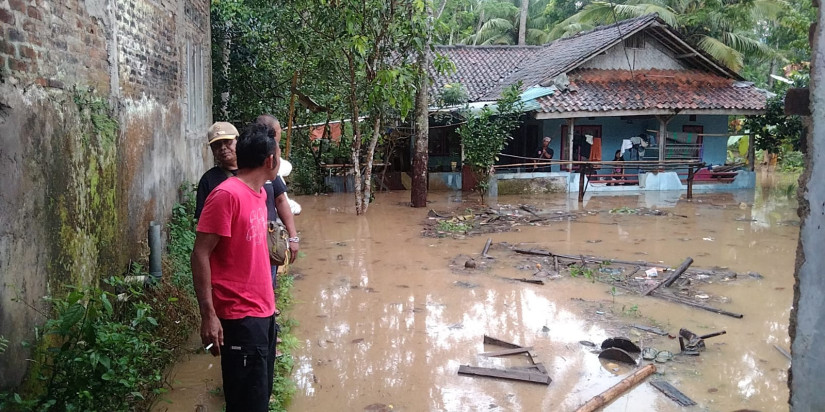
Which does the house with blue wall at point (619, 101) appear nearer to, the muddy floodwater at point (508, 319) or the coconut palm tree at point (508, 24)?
the muddy floodwater at point (508, 319)

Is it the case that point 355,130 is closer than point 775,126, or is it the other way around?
point 355,130

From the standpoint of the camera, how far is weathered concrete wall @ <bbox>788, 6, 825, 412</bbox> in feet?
8.45

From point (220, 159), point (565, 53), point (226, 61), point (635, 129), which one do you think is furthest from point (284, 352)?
point (565, 53)

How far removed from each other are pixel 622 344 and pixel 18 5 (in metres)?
4.84

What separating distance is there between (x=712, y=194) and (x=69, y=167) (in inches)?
652

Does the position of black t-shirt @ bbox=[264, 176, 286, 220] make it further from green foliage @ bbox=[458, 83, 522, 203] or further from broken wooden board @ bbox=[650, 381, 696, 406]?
green foliage @ bbox=[458, 83, 522, 203]

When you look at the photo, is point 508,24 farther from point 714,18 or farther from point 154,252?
point 154,252

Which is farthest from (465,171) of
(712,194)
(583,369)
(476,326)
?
(583,369)

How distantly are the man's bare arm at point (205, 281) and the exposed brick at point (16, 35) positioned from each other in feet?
5.25

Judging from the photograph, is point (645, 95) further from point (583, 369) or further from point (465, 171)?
point (583, 369)

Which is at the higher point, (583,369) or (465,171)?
(465,171)

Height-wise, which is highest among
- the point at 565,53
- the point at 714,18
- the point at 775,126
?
the point at 714,18

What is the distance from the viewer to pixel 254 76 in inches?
514

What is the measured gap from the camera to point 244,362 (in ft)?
9.32
